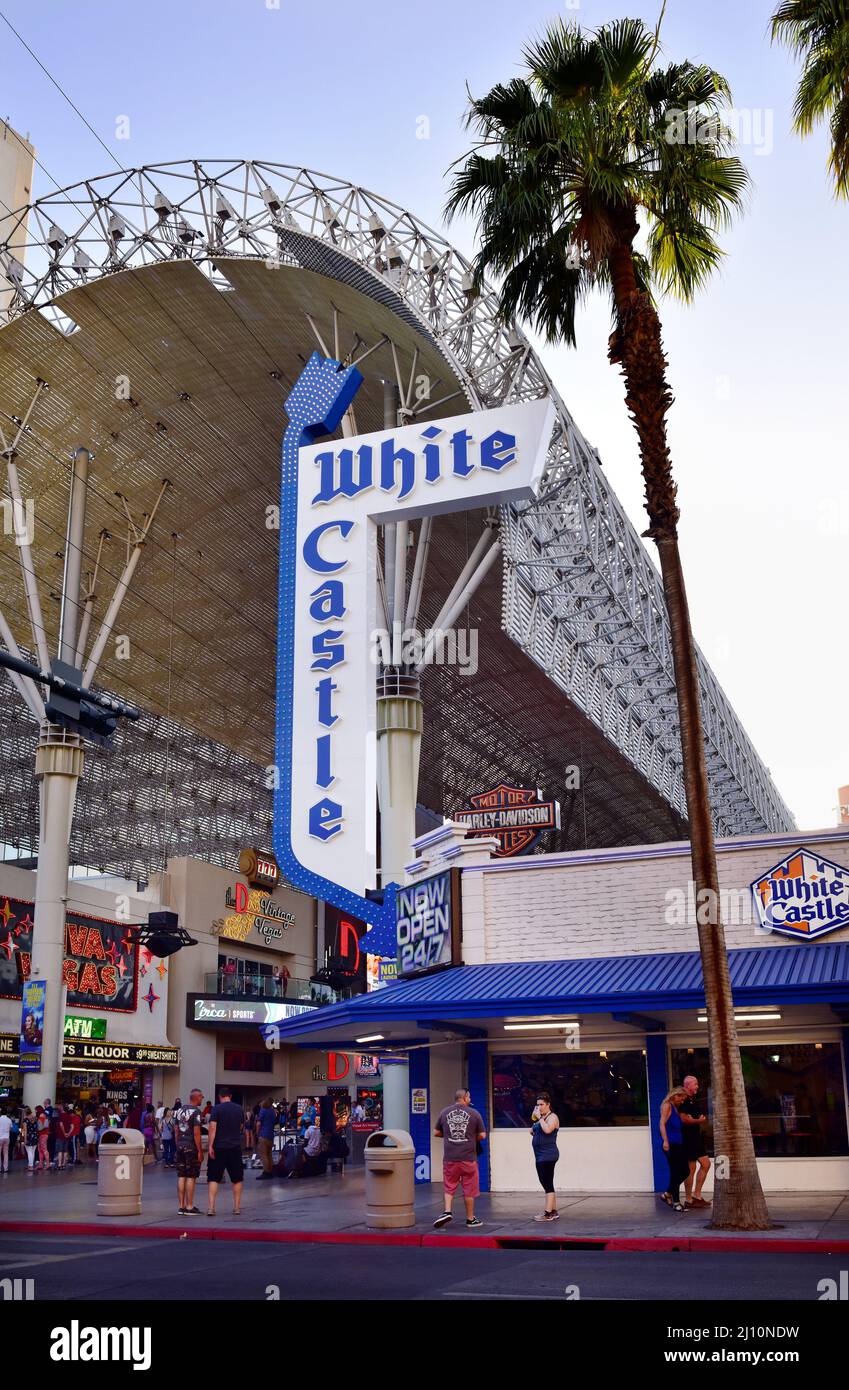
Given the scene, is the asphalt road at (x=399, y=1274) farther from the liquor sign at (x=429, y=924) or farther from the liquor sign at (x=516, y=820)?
the liquor sign at (x=516, y=820)

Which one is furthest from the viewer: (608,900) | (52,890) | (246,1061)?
(246,1061)

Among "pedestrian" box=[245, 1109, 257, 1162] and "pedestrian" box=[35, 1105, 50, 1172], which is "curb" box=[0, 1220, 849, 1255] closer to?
"pedestrian" box=[35, 1105, 50, 1172]

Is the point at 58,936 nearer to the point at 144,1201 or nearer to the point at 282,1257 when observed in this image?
the point at 144,1201

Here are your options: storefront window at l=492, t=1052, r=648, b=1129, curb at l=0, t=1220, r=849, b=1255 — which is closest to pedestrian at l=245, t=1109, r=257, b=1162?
storefront window at l=492, t=1052, r=648, b=1129

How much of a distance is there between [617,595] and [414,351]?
13.1m

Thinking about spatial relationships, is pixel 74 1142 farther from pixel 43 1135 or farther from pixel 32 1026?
pixel 32 1026

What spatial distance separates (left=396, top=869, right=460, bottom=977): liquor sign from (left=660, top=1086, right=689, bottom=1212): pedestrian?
6611 millimetres

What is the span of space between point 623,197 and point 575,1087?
591 inches

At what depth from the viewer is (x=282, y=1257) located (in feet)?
49.0

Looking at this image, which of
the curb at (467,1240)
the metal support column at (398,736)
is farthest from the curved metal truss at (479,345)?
the curb at (467,1240)

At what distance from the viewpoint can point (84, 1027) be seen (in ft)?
152

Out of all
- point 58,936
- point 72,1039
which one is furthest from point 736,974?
point 72,1039

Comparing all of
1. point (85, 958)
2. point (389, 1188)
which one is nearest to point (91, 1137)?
point (85, 958)

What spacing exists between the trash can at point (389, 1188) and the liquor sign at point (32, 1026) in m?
26.1
